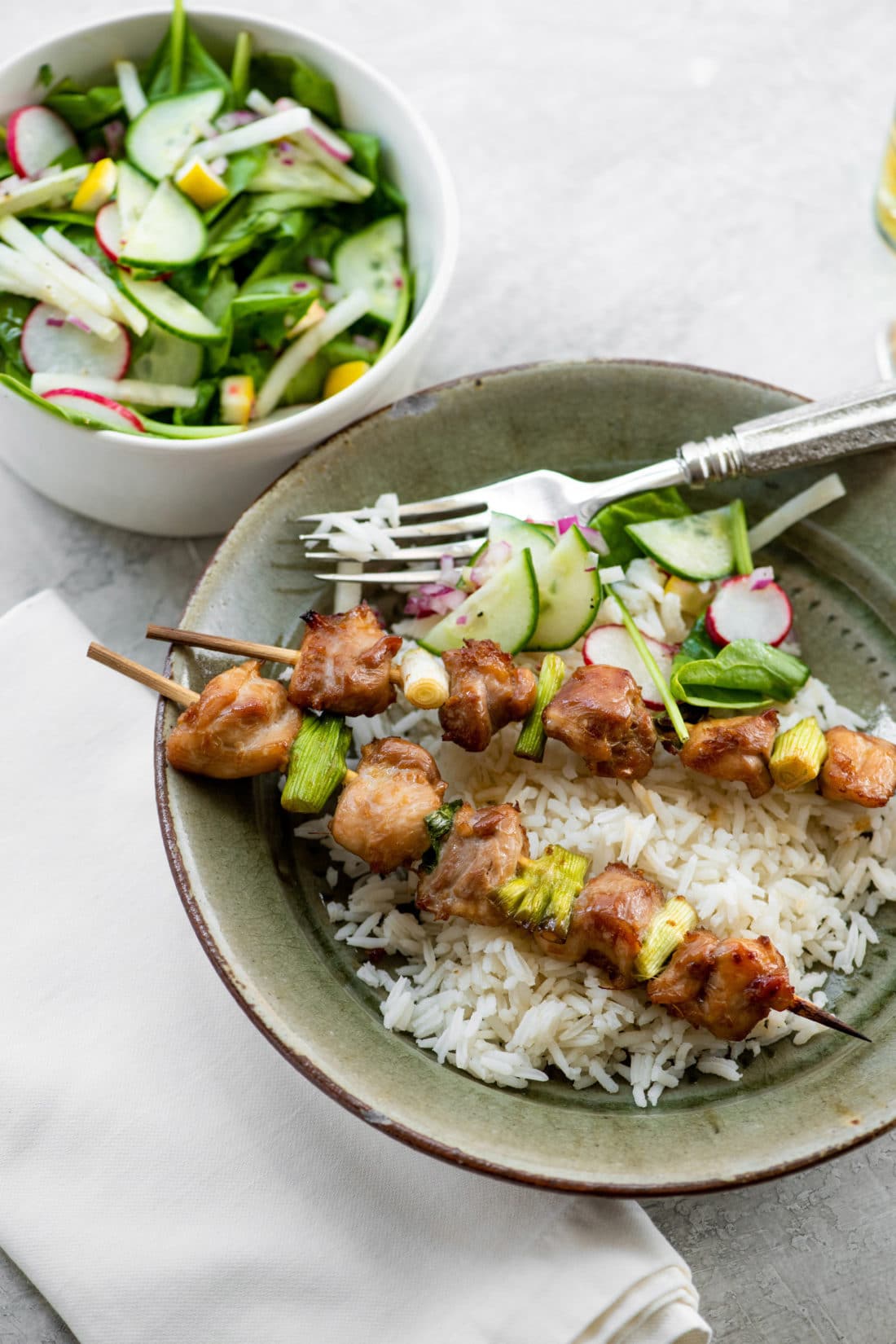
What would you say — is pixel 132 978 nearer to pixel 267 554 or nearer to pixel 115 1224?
pixel 115 1224

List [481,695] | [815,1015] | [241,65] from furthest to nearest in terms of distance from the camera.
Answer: [241,65]
[481,695]
[815,1015]

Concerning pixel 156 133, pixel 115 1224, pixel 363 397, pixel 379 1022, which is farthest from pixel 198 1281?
pixel 156 133

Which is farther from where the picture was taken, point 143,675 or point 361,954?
point 361,954

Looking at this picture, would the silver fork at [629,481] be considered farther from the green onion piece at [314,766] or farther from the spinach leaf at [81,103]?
the spinach leaf at [81,103]

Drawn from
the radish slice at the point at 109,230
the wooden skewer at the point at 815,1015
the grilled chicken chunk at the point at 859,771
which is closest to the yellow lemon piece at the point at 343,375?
the radish slice at the point at 109,230

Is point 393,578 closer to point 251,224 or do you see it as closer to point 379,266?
point 379,266

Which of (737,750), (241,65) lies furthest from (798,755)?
(241,65)

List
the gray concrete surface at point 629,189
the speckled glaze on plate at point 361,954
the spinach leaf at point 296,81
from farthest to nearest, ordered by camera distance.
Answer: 1. the gray concrete surface at point 629,189
2. the spinach leaf at point 296,81
3. the speckled glaze on plate at point 361,954
